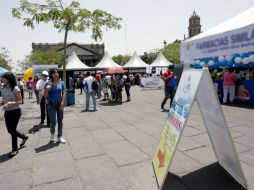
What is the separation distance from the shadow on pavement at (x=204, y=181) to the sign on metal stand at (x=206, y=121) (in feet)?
0.36

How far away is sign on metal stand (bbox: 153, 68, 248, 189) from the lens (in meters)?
3.00

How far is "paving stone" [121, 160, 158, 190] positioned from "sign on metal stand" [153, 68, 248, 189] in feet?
0.79

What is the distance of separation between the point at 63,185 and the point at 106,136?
270cm

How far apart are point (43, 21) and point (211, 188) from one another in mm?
10069

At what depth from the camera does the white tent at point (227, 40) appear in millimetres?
10851

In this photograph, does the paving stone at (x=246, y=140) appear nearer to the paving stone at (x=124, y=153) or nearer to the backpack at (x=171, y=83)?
the paving stone at (x=124, y=153)

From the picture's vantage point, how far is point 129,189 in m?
3.40

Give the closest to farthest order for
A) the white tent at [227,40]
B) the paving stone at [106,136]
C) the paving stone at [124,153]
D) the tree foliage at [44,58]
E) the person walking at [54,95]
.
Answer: the paving stone at [124,153] → the person walking at [54,95] → the paving stone at [106,136] → the white tent at [227,40] → the tree foliage at [44,58]

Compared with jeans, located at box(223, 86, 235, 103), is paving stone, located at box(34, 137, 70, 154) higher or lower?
lower

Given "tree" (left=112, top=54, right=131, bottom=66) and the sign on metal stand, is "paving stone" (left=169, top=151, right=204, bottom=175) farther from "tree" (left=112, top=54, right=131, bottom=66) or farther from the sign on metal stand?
"tree" (left=112, top=54, right=131, bottom=66)

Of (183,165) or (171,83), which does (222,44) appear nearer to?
(171,83)

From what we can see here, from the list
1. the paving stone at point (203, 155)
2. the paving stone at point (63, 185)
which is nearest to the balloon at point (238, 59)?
the paving stone at point (203, 155)

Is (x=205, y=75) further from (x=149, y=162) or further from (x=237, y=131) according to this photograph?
(x=237, y=131)

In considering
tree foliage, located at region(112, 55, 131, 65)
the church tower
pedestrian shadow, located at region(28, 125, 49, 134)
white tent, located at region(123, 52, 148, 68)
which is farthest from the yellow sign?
the church tower
